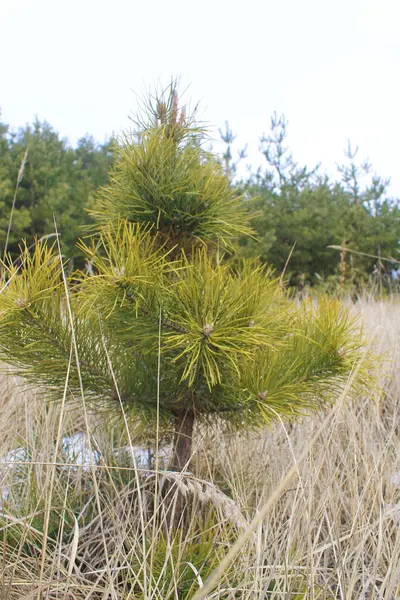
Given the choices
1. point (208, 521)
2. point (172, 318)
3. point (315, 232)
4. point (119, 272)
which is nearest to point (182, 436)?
point (208, 521)

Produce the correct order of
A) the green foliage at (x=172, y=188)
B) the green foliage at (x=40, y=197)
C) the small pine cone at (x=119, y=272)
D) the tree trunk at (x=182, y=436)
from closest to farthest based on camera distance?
the small pine cone at (x=119, y=272) < the green foliage at (x=172, y=188) < the tree trunk at (x=182, y=436) < the green foliage at (x=40, y=197)

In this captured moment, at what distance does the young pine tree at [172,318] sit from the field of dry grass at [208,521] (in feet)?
0.44

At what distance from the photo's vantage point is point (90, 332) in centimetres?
129

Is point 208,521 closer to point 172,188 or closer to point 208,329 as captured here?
point 208,329

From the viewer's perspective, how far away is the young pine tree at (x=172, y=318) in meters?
1.10

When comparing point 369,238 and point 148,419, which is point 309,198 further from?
point 148,419

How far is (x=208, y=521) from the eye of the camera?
50.5 inches

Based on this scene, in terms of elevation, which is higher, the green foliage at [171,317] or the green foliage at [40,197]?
the green foliage at [40,197]

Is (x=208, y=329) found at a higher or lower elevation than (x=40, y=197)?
lower

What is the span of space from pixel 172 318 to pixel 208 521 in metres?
0.56

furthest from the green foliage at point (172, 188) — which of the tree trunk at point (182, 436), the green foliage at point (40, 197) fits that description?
the green foliage at point (40, 197)

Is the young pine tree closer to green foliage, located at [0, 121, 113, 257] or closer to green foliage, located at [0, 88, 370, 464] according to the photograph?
green foliage, located at [0, 88, 370, 464]

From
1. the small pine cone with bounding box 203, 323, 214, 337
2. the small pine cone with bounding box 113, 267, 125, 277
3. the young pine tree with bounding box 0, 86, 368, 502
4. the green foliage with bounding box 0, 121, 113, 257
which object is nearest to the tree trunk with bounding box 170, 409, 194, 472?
the young pine tree with bounding box 0, 86, 368, 502

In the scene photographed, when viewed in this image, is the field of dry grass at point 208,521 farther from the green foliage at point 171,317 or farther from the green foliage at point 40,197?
the green foliage at point 40,197
